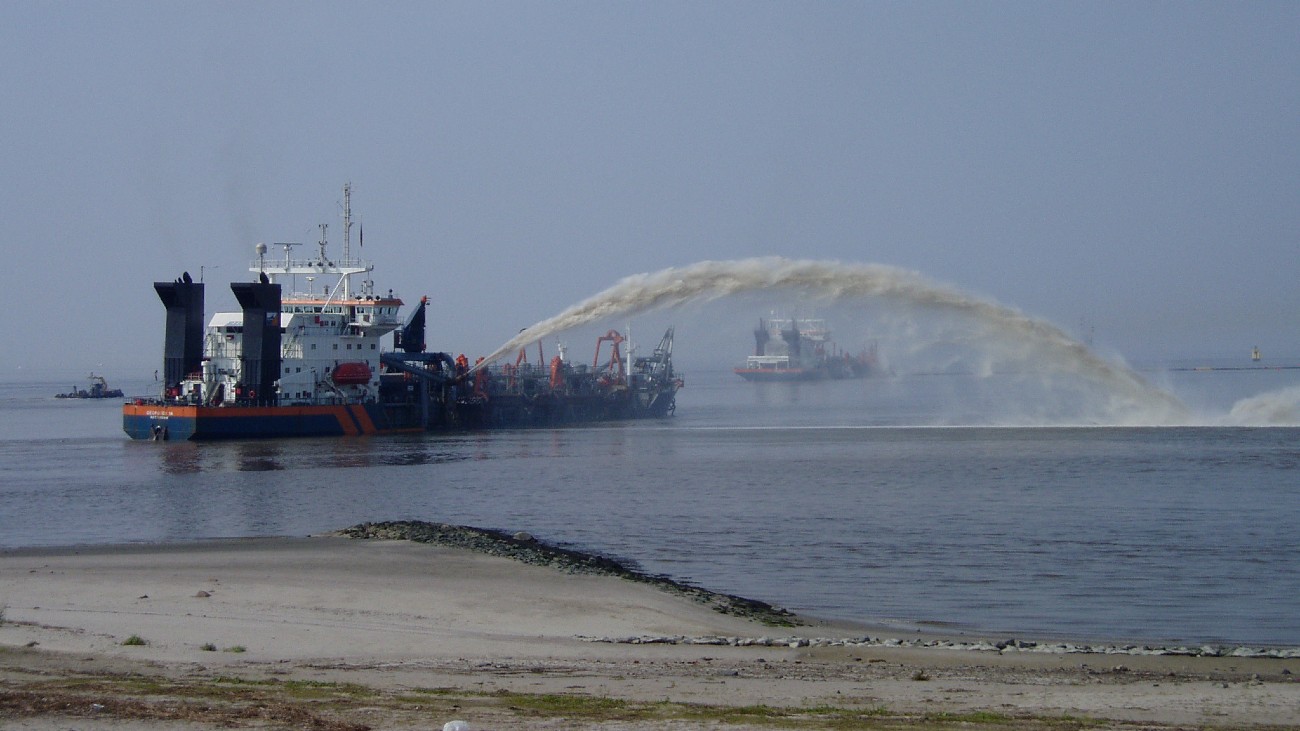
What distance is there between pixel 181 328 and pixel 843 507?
51.5 m

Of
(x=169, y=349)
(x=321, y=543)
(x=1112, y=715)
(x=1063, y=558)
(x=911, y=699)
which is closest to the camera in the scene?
(x=1112, y=715)

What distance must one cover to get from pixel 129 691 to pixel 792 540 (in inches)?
824

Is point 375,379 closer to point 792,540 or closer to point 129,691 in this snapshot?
point 792,540

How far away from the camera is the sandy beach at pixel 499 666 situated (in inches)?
482

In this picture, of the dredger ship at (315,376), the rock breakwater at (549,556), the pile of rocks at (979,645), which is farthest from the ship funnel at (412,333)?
the pile of rocks at (979,645)

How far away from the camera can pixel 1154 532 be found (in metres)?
32.1

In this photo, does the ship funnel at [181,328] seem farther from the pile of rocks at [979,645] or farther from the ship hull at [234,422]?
the pile of rocks at [979,645]

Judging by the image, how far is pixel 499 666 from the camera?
1576 cm

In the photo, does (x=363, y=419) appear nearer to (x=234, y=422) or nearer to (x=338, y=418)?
(x=338, y=418)

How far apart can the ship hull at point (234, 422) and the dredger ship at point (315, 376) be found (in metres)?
0.06

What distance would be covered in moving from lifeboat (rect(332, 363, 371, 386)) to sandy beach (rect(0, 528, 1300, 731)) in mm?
50391

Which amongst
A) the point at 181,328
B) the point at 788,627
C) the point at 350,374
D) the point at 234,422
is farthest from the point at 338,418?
the point at 788,627

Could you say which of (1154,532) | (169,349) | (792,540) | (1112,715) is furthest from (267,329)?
(1112,715)

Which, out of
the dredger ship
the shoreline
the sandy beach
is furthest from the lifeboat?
the sandy beach
